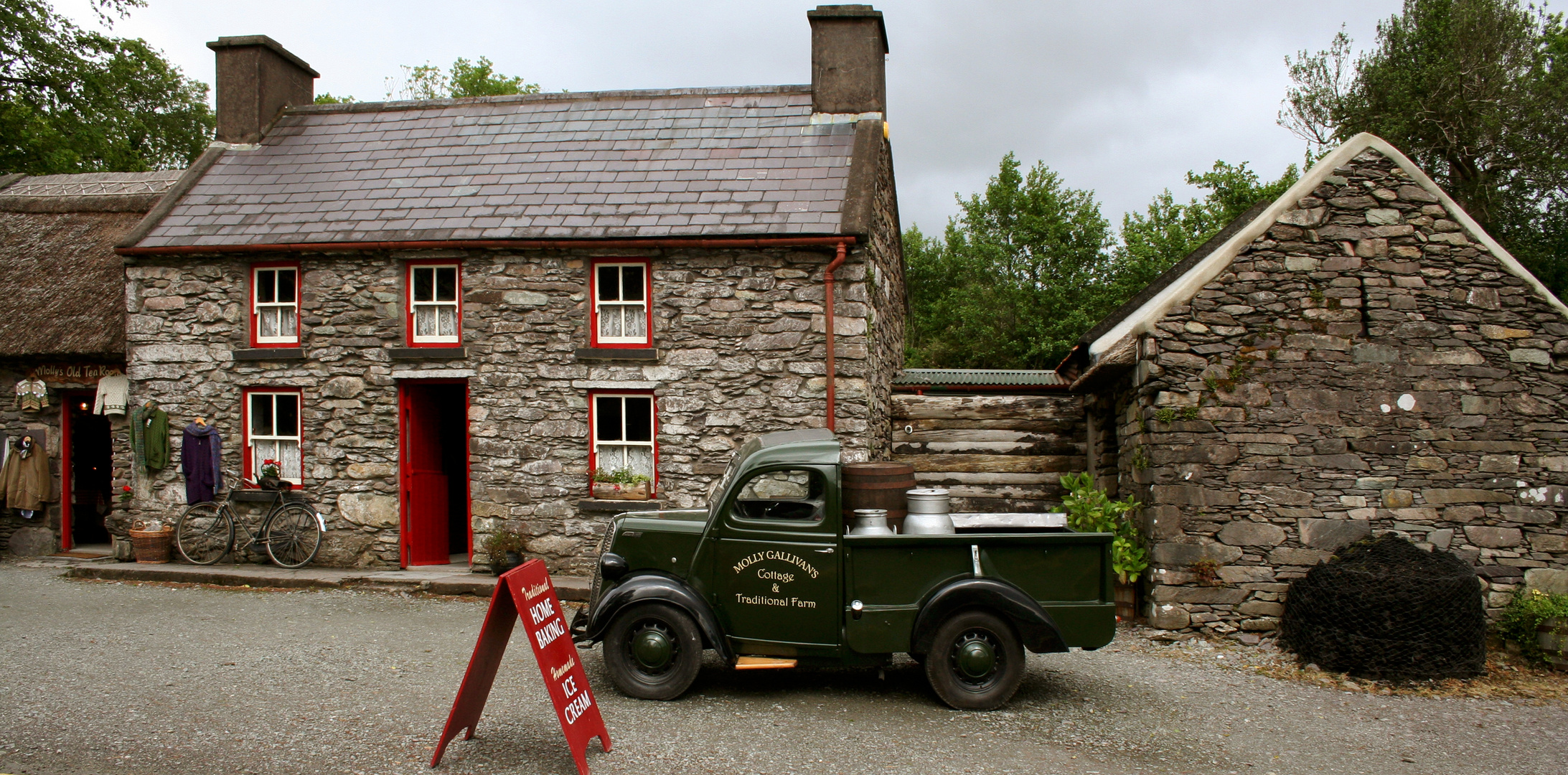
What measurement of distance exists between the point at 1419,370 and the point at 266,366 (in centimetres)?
1227

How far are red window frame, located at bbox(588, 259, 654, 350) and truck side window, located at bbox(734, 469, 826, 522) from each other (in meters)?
4.45

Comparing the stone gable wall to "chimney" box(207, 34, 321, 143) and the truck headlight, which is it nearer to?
the truck headlight

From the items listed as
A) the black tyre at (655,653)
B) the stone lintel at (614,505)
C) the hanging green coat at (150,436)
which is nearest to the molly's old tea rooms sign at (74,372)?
the hanging green coat at (150,436)

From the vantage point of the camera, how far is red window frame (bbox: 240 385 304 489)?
10.8m

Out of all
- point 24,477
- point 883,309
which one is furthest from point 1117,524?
point 24,477

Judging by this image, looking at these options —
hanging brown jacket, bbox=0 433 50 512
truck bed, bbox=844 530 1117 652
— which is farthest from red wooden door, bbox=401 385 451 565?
truck bed, bbox=844 530 1117 652

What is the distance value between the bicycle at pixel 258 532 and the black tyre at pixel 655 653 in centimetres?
636

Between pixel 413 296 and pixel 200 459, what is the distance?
10.6 feet

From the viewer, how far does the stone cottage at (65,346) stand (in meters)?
11.7

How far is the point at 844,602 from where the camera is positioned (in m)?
5.90

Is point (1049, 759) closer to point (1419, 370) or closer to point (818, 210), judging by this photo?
point (1419, 370)

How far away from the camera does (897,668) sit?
23.0 feet

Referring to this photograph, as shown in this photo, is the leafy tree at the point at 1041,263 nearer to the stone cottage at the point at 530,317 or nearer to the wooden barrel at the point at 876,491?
the stone cottage at the point at 530,317

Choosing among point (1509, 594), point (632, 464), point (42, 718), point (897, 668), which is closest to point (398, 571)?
point (632, 464)
